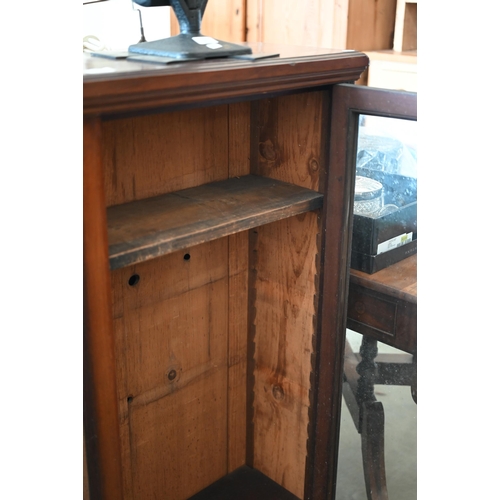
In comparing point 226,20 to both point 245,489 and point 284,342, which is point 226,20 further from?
point 245,489

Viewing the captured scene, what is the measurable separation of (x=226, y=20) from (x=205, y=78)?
92.8 inches

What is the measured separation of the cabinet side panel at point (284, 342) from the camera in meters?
1.54

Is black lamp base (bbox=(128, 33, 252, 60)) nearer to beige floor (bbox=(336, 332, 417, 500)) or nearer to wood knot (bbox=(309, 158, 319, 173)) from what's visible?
wood knot (bbox=(309, 158, 319, 173))

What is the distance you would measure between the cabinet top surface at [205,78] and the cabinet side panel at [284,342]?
35cm

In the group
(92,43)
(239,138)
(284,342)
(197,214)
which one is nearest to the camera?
(197,214)

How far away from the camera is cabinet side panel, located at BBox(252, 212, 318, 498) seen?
154 centimetres

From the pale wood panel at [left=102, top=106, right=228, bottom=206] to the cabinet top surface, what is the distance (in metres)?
0.17

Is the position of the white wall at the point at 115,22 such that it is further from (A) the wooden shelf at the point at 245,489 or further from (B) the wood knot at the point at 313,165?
(A) the wooden shelf at the point at 245,489

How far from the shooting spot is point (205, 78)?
1.06 meters

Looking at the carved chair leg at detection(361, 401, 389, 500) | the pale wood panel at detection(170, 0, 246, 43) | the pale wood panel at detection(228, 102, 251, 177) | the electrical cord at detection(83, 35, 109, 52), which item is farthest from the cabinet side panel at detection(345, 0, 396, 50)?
the carved chair leg at detection(361, 401, 389, 500)

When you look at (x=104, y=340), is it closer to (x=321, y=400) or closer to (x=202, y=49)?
(x=202, y=49)

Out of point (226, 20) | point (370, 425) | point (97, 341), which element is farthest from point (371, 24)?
point (97, 341)
